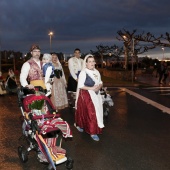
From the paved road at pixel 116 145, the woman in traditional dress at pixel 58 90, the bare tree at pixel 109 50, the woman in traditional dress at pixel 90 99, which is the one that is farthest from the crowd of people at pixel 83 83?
the bare tree at pixel 109 50

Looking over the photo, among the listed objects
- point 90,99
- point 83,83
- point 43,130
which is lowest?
point 43,130

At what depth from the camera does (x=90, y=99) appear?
22.6 ft

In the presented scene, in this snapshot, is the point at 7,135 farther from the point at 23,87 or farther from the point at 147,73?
the point at 147,73

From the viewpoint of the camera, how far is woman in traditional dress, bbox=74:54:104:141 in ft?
22.4

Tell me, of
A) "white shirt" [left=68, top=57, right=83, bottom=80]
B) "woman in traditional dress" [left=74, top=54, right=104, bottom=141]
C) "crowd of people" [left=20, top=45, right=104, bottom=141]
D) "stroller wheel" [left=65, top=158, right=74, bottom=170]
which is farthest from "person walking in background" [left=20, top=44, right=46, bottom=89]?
"white shirt" [left=68, top=57, right=83, bottom=80]

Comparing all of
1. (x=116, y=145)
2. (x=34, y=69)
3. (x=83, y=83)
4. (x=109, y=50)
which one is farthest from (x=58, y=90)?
(x=109, y=50)

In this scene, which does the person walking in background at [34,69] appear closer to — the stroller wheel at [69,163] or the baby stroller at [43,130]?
the baby stroller at [43,130]

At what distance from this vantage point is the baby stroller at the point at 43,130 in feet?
15.6

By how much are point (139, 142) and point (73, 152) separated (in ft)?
5.04

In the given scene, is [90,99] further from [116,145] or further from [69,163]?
[69,163]

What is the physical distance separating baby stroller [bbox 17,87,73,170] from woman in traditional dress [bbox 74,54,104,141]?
4.49ft

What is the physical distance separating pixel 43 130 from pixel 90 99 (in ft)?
7.49

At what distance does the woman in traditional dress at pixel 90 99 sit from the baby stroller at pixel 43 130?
1369mm

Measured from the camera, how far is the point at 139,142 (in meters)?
6.68
